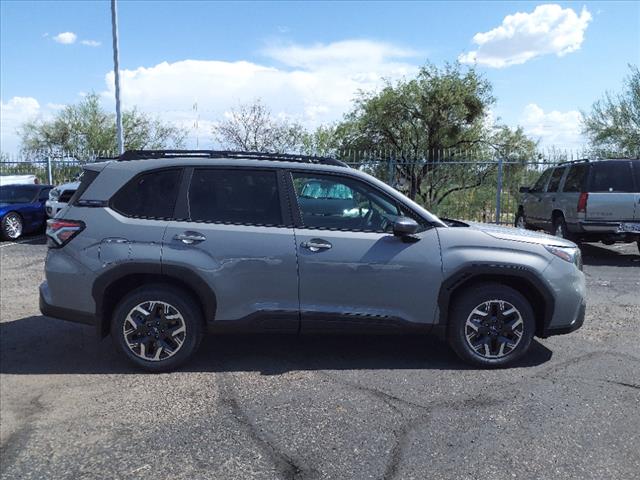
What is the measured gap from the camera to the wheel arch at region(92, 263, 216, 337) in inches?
173

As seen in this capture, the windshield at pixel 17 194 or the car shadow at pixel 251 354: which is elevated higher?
the windshield at pixel 17 194

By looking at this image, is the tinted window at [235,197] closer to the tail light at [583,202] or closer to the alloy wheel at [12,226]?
the tail light at [583,202]

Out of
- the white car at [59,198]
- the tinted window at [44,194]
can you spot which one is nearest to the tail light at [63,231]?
the white car at [59,198]

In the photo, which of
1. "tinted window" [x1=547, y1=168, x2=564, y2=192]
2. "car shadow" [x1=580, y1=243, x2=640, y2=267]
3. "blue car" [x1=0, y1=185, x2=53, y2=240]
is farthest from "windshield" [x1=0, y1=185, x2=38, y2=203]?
"car shadow" [x1=580, y1=243, x2=640, y2=267]

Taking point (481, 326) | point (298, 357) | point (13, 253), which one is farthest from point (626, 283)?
point (13, 253)

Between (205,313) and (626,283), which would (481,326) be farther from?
(626,283)

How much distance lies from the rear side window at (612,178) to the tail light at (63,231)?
901cm

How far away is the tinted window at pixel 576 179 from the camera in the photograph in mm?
10352

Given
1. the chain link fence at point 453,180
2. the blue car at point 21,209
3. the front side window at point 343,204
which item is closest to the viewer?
the front side window at point 343,204

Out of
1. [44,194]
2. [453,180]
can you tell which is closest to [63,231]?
[44,194]

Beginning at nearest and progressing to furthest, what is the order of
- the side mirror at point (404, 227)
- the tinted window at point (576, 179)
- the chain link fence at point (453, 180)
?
the side mirror at point (404, 227)
the tinted window at point (576, 179)
the chain link fence at point (453, 180)

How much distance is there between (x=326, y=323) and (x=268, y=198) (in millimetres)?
1134

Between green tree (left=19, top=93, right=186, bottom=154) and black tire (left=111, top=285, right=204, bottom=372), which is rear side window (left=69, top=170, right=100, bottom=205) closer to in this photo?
black tire (left=111, top=285, right=204, bottom=372)

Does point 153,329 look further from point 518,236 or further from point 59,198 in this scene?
point 59,198
